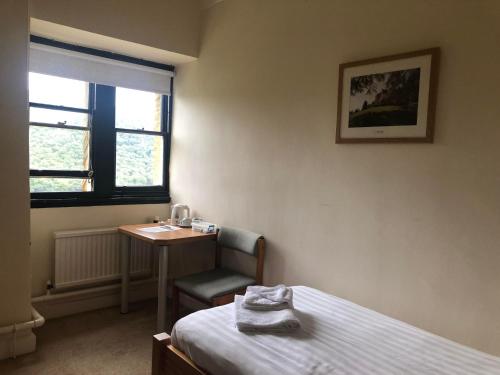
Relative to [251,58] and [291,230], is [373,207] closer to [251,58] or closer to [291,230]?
[291,230]

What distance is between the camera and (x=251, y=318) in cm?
174

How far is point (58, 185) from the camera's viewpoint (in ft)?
10.6

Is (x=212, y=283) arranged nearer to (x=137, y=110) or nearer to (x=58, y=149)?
(x=58, y=149)

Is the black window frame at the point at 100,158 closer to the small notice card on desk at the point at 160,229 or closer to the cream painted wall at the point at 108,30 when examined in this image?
the cream painted wall at the point at 108,30

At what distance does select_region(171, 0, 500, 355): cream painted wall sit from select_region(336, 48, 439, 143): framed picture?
56mm

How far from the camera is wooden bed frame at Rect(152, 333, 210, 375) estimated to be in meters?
1.67

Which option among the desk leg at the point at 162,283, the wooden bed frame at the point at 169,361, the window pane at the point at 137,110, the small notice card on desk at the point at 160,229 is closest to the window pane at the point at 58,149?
the window pane at the point at 137,110

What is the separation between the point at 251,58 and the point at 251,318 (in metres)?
2.03

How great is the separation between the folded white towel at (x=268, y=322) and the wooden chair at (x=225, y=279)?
0.84m

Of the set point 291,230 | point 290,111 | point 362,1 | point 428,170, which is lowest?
point 291,230

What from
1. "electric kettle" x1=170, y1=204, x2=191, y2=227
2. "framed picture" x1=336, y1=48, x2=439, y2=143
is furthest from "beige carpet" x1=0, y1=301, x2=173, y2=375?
"framed picture" x1=336, y1=48, x2=439, y2=143

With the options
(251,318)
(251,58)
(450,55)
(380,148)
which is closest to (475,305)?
(380,148)

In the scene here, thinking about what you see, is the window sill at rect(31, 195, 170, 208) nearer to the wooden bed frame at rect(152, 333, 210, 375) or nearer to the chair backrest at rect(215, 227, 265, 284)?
the chair backrest at rect(215, 227, 265, 284)

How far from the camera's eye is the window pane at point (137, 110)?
11.6 feet
